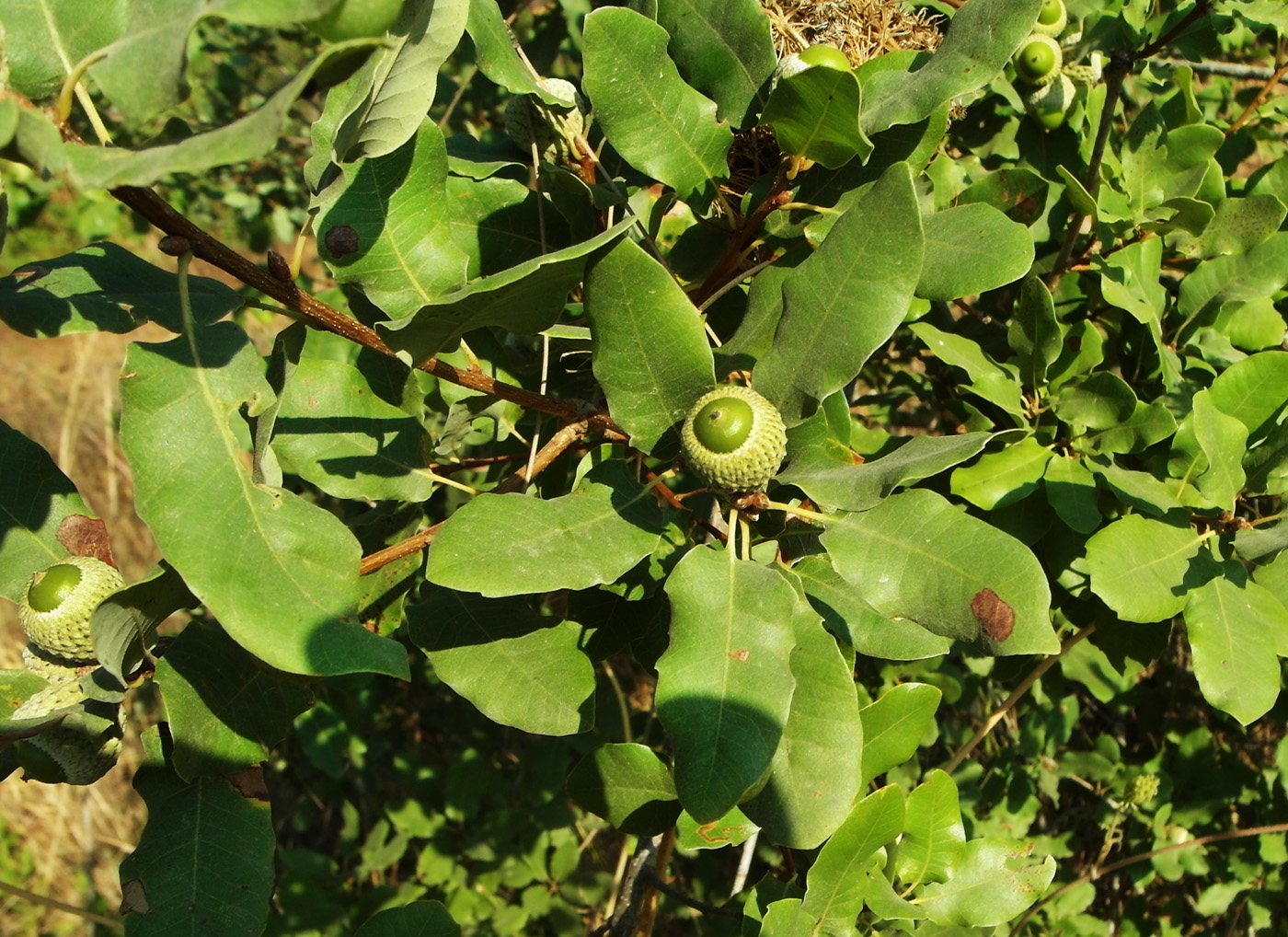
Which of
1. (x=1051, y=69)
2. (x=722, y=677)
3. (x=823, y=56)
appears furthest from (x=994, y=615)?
(x=1051, y=69)

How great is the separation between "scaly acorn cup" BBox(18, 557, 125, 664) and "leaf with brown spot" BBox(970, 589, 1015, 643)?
3.37 feet

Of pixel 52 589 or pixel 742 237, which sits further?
pixel 742 237

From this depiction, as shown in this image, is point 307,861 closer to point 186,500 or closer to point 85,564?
point 85,564

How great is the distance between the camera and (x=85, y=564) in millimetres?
1279

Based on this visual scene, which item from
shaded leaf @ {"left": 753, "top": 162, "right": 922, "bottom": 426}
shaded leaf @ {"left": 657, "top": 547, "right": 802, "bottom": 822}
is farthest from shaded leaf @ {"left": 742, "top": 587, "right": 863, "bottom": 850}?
shaded leaf @ {"left": 753, "top": 162, "right": 922, "bottom": 426}

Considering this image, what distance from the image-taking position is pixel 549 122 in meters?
1.50

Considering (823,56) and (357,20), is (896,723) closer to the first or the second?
(823,56)

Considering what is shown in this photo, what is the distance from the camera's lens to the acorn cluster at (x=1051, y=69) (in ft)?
5.71

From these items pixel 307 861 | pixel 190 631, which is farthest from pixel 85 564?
pixel 307 861

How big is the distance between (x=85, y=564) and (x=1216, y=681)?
56.8 inches

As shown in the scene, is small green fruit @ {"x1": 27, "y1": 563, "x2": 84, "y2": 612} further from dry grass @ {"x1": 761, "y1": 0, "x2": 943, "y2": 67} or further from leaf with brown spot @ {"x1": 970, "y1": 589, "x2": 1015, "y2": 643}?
dry grass @ {"x1": 761, "y1": 0, "x2": 943, "y2": 67}

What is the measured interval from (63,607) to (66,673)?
137 millimetres

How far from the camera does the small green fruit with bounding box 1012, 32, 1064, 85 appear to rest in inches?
68.4

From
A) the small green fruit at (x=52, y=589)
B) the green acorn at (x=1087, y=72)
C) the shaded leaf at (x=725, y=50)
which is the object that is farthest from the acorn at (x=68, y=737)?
the green acorn at (x=1087, y=72)
